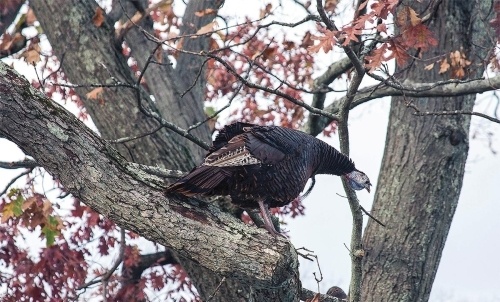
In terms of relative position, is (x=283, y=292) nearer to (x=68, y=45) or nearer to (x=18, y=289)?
(x=68, y=45)

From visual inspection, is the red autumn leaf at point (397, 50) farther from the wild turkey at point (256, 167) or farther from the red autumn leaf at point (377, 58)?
the wild turkey at point (256, 167)

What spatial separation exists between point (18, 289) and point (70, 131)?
379 centimetres

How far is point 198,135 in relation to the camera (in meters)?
5.50

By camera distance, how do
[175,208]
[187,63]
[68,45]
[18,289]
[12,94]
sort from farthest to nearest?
[18,289]
[187,63]
[68,45]
[175,208]
[12,94]

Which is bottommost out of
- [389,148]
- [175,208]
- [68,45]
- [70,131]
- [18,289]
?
[175,208]

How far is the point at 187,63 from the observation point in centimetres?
595

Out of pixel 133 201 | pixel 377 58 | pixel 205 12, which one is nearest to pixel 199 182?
pixel 133 201

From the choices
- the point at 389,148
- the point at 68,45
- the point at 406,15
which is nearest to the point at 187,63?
the point at 68,45

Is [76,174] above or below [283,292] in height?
above

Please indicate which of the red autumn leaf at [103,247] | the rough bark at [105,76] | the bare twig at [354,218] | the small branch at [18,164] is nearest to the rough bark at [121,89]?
the rough bark at [105,76]

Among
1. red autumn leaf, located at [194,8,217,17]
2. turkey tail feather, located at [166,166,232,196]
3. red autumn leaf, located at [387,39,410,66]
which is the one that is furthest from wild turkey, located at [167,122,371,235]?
red autumn leaf, located at [194,8,217,17]

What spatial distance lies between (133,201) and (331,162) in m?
1.09

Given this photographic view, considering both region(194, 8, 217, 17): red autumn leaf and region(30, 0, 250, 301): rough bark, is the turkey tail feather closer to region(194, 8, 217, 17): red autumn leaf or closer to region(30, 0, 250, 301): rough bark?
region(30, 0, 250, 301): rough bark

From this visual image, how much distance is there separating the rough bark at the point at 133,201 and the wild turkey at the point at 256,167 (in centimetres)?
11
